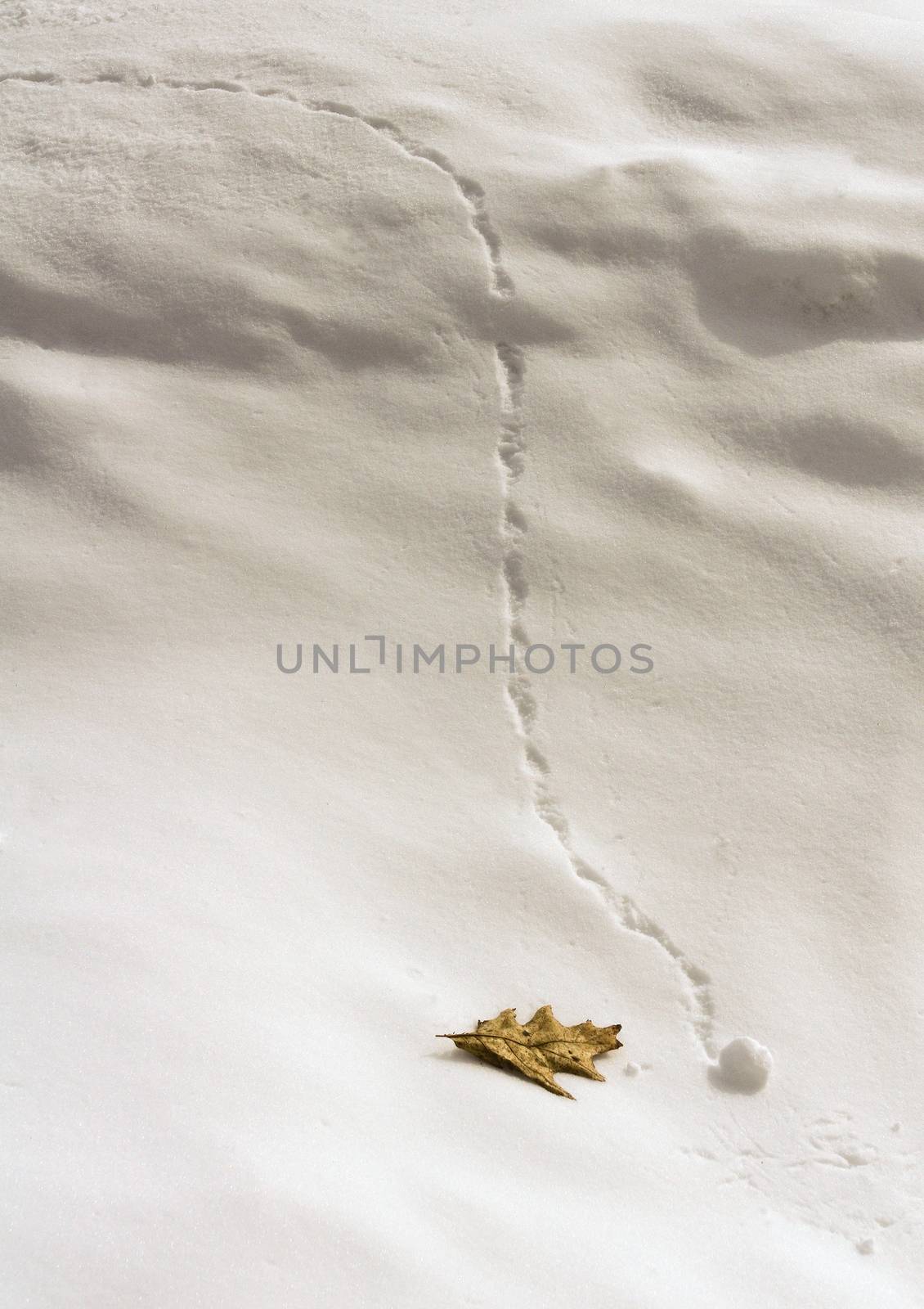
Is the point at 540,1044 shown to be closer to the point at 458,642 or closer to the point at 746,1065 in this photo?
the point at 746,1065

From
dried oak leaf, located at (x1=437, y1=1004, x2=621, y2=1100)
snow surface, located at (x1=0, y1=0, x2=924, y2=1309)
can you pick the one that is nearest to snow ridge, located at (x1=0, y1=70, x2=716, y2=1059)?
snow surface, located at (x1=0, y1=0, x2=924, y2=1309)

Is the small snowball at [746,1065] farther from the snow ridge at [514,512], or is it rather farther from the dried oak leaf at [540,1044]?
the dried oak leaf at [540,1044]

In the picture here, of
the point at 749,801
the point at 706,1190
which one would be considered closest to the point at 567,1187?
the point at 706,1190

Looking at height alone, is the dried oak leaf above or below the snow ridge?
below

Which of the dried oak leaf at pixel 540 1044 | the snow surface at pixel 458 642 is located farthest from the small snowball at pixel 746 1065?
the dried oak leaf at pixel 540 1044

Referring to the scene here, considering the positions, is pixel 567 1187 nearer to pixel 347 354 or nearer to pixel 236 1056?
pixel 236 1056

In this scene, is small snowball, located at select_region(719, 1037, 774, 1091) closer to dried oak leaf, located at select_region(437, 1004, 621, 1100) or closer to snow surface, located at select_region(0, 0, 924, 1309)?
snow surface, located at select_region(0, 0, 924, 1309)
